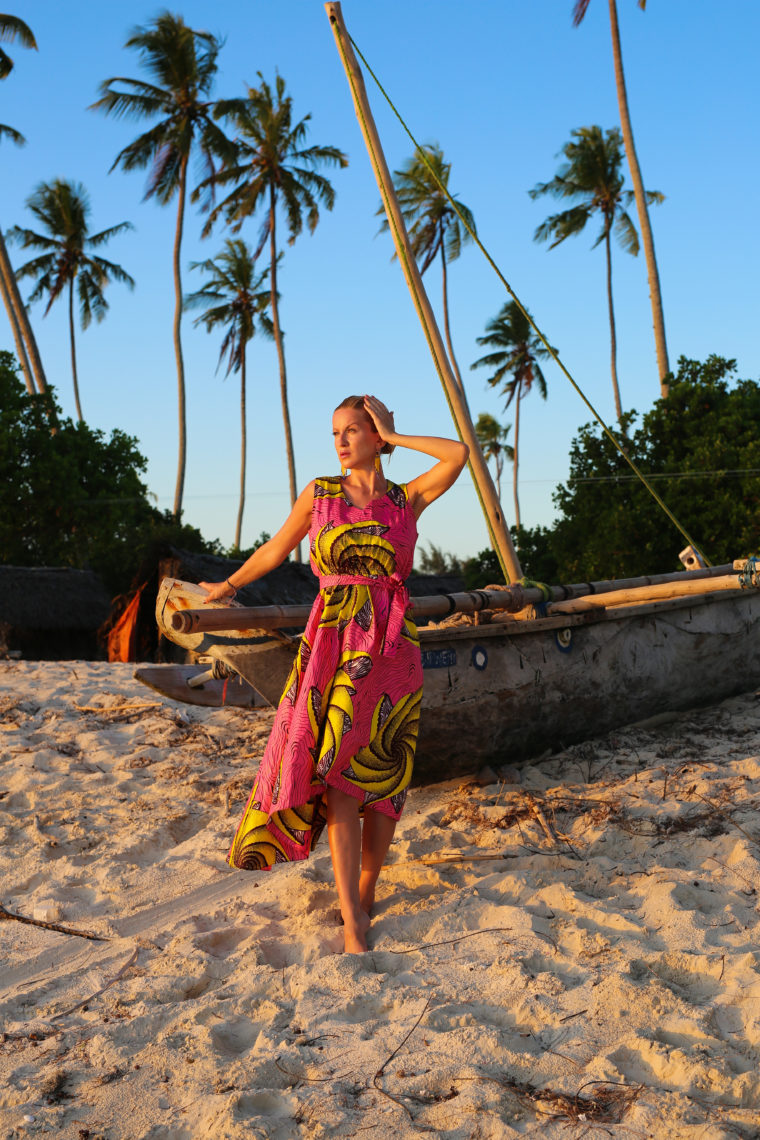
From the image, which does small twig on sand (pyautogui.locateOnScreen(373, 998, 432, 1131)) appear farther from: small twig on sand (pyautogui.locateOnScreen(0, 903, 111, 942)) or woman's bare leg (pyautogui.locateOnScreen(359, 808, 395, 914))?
small twig on sand (pyautogui.locateOnScreen(0, 903, 111, 942))

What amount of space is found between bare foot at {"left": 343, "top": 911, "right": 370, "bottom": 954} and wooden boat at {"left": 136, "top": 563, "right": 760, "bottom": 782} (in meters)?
1.07

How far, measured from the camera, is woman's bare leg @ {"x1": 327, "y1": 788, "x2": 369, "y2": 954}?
8.68 ft

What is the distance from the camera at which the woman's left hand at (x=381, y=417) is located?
277 centimetres

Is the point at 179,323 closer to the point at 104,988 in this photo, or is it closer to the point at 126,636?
the point at 126,636

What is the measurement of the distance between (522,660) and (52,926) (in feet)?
7.55

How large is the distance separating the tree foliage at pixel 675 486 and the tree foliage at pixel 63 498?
7617 millimetres

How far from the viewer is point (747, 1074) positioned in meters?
1.86

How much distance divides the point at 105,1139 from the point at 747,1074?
1334 millimetres

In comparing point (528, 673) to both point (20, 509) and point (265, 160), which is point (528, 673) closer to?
point (20, 509)

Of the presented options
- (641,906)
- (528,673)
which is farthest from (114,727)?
(641,906)

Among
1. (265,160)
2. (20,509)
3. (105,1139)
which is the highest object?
(265,160)

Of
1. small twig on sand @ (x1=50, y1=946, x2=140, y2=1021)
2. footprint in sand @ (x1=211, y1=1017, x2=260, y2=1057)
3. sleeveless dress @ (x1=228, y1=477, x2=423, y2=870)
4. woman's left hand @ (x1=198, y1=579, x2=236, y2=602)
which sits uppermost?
woman's left hand @ (x1=198, y1=579, x2=236, y2=602)

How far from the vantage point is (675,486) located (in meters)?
13.6

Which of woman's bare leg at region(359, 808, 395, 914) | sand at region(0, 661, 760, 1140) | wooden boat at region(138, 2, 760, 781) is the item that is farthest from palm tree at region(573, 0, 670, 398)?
woman's bare leg at region(359, 808, 395, 914)
